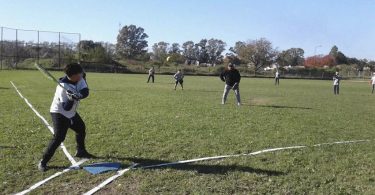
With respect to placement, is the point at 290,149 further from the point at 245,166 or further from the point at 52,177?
the point at 52,177

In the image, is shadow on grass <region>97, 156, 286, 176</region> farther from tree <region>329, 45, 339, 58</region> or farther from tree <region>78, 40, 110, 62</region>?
tree <region>329, 45, 339, 58</region>

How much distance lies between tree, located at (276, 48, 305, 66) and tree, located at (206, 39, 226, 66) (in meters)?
20.0

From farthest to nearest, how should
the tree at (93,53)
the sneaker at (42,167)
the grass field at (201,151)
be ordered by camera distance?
the tree at (93,53) → the sneaker at (42,167) → the grass field at (201,151)

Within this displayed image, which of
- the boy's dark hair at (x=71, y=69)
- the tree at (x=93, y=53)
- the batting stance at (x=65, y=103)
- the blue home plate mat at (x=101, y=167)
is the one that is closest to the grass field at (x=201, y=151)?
the blue home plate mat at (x=101, y=167)

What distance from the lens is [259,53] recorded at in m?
120

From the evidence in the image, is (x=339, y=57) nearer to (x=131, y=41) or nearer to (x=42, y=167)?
(x=131, y=41)

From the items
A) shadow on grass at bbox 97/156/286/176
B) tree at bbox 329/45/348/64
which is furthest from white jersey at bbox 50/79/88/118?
tree at bbox 329/45/348/64

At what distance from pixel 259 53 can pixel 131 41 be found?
4602 cm

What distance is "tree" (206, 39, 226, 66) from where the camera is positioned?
14738cm

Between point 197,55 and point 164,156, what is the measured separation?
5523 inches

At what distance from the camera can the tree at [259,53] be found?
120250mm

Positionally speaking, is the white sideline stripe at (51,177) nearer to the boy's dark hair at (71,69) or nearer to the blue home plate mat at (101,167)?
the blue home plate mat at (101,167)

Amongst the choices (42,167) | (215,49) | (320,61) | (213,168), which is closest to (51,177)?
(42,167)

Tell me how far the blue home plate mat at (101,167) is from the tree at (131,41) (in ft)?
447
